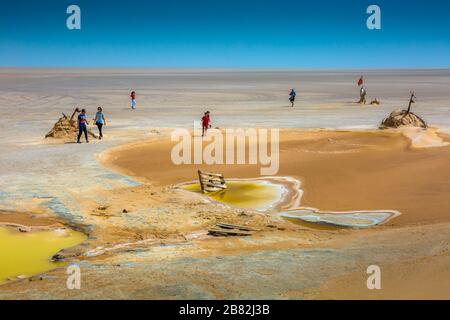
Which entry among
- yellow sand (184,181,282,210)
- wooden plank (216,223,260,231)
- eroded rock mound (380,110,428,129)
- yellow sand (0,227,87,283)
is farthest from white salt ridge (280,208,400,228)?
eroded rock mound (380,110,428,129)

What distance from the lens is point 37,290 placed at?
22.9ft

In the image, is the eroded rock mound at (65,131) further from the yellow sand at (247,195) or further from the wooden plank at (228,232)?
the wooden plank at (228,232)

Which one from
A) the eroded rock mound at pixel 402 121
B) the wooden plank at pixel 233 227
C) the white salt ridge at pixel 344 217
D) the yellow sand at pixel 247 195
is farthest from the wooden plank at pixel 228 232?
the eroded rock mound at pixel 402 121

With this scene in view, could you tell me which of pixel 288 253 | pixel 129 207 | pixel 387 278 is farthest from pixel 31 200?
pixel 387 278

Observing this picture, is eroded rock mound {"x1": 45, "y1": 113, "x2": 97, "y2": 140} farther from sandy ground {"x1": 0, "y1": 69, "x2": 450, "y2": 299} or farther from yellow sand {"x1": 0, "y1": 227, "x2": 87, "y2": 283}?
yellow sand {"x1": 0, "y1": 227, "x2": 87, "y2": 283}

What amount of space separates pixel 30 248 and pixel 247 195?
552 centimetres

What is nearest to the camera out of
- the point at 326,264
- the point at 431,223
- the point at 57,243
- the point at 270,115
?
the point at 326,264

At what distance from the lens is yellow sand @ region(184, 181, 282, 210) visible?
1227 centimetres

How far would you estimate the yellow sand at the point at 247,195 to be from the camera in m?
12.3

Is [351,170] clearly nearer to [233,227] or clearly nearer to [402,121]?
[233,227]

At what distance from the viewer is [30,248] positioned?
9445 millimetres

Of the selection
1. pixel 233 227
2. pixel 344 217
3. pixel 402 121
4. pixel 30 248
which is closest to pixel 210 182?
pixel 233 227

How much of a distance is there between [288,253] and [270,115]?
22.9 m
